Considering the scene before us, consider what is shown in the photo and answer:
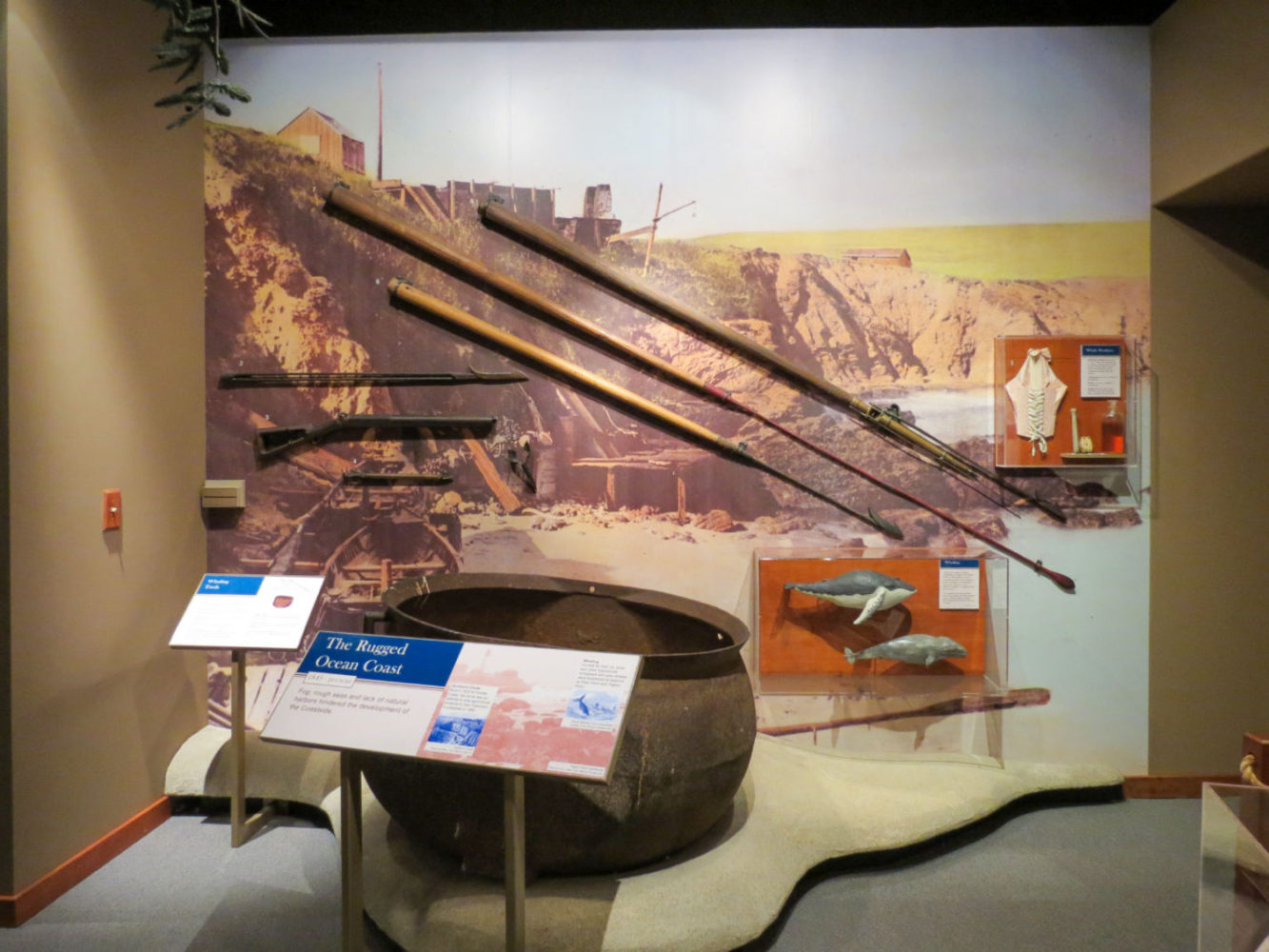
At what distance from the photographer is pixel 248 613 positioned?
9.01ft

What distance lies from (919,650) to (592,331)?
1789 millimetres

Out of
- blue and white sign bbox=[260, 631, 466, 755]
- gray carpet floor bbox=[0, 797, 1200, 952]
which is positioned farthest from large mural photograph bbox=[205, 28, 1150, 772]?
blue and white sign bbox=[260, 631, 466, 755]

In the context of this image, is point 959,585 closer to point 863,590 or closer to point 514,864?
point 863,590

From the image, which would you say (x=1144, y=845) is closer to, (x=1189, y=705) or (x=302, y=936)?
(x=1189, y=705)

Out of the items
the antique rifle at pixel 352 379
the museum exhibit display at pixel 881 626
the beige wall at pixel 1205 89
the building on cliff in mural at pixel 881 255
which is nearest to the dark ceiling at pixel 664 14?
the beige wall at pixel 1205 89

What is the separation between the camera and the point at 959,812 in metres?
2.86

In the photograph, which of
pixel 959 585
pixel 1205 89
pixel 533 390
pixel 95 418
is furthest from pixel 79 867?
pixel 1205 89

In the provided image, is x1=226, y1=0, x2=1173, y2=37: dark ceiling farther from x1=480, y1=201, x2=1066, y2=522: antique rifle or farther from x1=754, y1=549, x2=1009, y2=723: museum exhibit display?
x1=754, y1=549, x2=1009, y2=723: museum exhibit display

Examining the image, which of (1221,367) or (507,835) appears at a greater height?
(1221,367)

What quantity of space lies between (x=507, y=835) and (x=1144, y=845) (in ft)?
7.92

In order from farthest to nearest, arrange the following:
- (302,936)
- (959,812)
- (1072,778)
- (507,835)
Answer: (1072,778) → (959,812) → (302,936) → (507,835)

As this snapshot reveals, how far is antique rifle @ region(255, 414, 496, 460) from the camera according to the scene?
335cm

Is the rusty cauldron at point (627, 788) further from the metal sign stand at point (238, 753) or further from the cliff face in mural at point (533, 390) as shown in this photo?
the cliff face in mural at point (533, 390)

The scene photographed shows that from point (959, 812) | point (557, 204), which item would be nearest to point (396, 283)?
point (557, 204)
